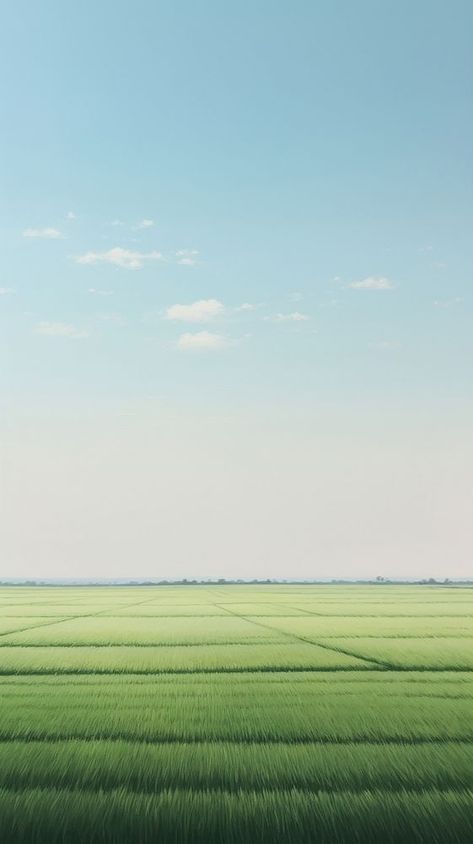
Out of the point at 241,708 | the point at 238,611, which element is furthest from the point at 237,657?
the point at 238,611

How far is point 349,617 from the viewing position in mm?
27672

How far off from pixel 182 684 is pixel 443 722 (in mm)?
4099

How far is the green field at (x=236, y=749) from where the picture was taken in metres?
4.95

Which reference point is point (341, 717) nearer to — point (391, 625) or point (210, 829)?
point (210, 829)

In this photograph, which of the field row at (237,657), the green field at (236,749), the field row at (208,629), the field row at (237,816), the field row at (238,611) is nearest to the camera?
the field row at (237,816)

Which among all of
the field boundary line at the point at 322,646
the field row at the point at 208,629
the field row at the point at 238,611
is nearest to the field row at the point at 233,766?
the field boundary line at the point at 322,646

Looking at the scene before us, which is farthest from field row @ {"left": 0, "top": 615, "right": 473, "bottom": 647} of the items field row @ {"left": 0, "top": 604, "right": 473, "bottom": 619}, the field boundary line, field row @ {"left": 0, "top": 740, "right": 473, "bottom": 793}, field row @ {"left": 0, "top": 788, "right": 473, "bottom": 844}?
field row @ {"left": 0, "top": 788, "right": 473, "bottom": 844}

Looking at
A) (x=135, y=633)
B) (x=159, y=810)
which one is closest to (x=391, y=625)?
(x=135, y=633)

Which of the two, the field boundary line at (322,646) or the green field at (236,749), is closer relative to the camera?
the green field at (236,749)

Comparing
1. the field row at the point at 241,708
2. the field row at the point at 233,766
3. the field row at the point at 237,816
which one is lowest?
the field row at the point at 237,816

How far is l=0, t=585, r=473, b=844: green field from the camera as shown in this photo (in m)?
4.95

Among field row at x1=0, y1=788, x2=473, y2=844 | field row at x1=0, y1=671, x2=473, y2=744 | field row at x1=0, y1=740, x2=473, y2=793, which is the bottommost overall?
field row at x1=0, y1=788, x2=473, y2=844

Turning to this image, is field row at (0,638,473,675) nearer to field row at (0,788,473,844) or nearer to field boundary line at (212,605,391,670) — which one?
field boundary line at (212,605,391,670)

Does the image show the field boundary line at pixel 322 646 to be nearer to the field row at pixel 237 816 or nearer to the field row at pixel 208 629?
the field row at pixel 208 629
